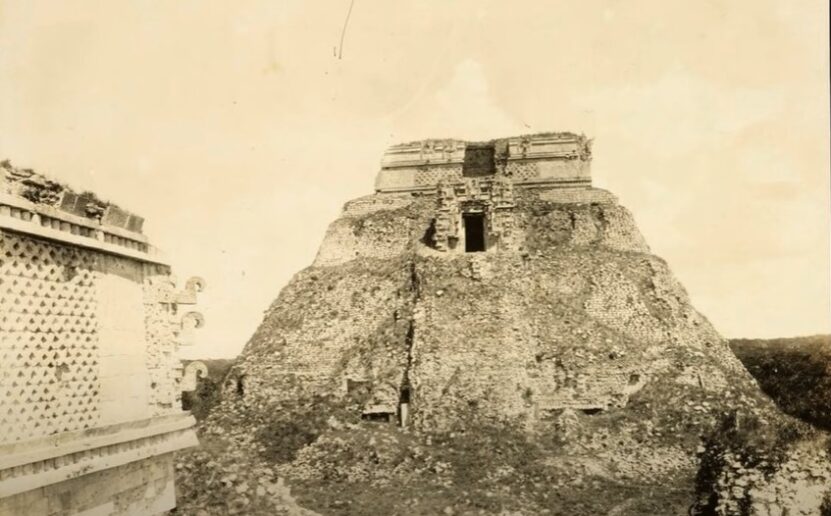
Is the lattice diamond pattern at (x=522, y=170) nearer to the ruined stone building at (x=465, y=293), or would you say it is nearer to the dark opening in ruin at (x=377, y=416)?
the ruined stone building at (x=465, y=293)

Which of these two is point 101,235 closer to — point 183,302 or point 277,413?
point 183,302

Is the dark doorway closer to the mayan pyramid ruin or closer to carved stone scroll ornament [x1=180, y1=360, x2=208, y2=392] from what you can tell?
the mayan pyramid ruin

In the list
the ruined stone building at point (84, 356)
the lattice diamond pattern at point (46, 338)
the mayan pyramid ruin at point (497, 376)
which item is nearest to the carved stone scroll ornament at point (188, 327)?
the ruined stone building at point (84, 356)

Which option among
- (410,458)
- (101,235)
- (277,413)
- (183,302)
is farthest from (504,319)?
(101,235)

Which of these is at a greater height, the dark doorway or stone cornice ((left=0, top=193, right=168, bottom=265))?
the dark doorway

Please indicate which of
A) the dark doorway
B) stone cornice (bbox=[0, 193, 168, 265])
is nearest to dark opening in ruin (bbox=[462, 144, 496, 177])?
the dark doorway

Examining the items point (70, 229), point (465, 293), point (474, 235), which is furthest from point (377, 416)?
point (70, 229)

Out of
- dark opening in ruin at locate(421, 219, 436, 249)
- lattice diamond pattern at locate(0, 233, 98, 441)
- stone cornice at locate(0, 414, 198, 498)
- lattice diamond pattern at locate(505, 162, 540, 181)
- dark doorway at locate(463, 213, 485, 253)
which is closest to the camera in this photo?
stone cornice at locate(0, 414, 198, 498)
